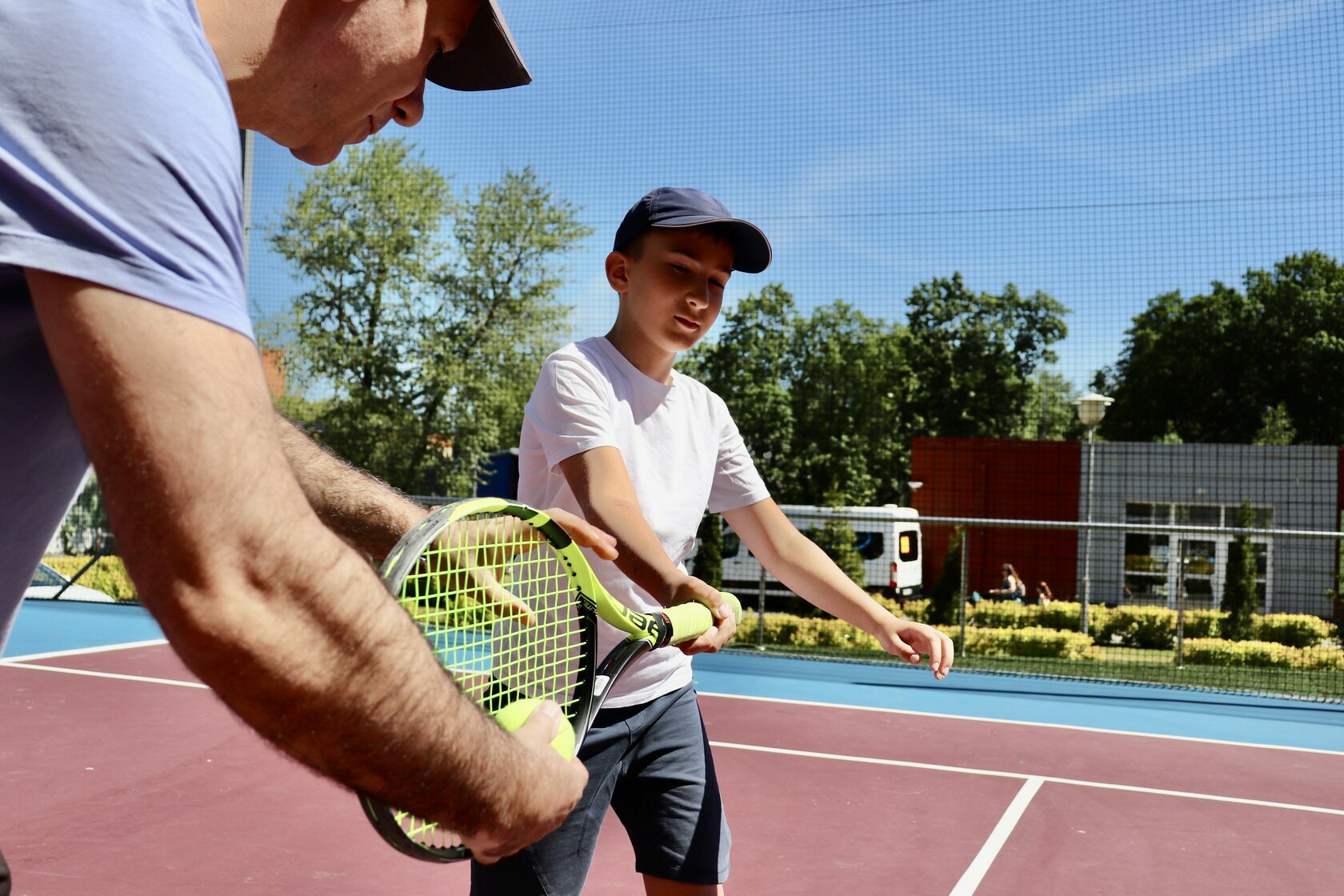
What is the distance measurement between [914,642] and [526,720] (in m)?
1.54

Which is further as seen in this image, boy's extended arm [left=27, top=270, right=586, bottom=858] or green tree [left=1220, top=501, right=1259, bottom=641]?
green tree [left=1220, top=501, right=1259, bottom=641]

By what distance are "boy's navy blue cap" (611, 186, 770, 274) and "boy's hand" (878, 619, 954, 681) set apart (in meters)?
0.93

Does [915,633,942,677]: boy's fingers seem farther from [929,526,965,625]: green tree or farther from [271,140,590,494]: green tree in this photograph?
[271,140,590,494]: green tree

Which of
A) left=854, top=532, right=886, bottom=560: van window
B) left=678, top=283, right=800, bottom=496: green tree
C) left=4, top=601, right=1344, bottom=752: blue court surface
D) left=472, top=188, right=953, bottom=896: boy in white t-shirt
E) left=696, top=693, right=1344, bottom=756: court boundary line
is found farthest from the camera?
left=678, top=283, right=800, bottom=496: green tree

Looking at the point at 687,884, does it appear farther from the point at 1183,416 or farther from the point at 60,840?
the point at 1183,416

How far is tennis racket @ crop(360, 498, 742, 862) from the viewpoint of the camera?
1.35 metres

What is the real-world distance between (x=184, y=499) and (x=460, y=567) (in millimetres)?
776

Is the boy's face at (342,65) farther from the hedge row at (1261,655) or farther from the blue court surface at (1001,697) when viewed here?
the hedge row at (1261,655)

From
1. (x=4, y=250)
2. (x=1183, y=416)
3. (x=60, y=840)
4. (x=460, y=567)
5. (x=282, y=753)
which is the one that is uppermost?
(x=1183, y=416)

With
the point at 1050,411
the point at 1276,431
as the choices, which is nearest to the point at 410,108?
the point at 1276,431

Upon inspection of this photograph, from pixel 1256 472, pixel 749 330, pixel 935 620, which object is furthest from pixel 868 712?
pixel 749 330

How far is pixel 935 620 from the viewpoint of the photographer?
1324 cm

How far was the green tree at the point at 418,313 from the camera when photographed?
856 inches

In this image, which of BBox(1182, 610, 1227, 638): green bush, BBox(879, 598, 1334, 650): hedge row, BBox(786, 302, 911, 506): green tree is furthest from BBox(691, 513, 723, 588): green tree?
BBox(786, 302, 911, 506): green tree
